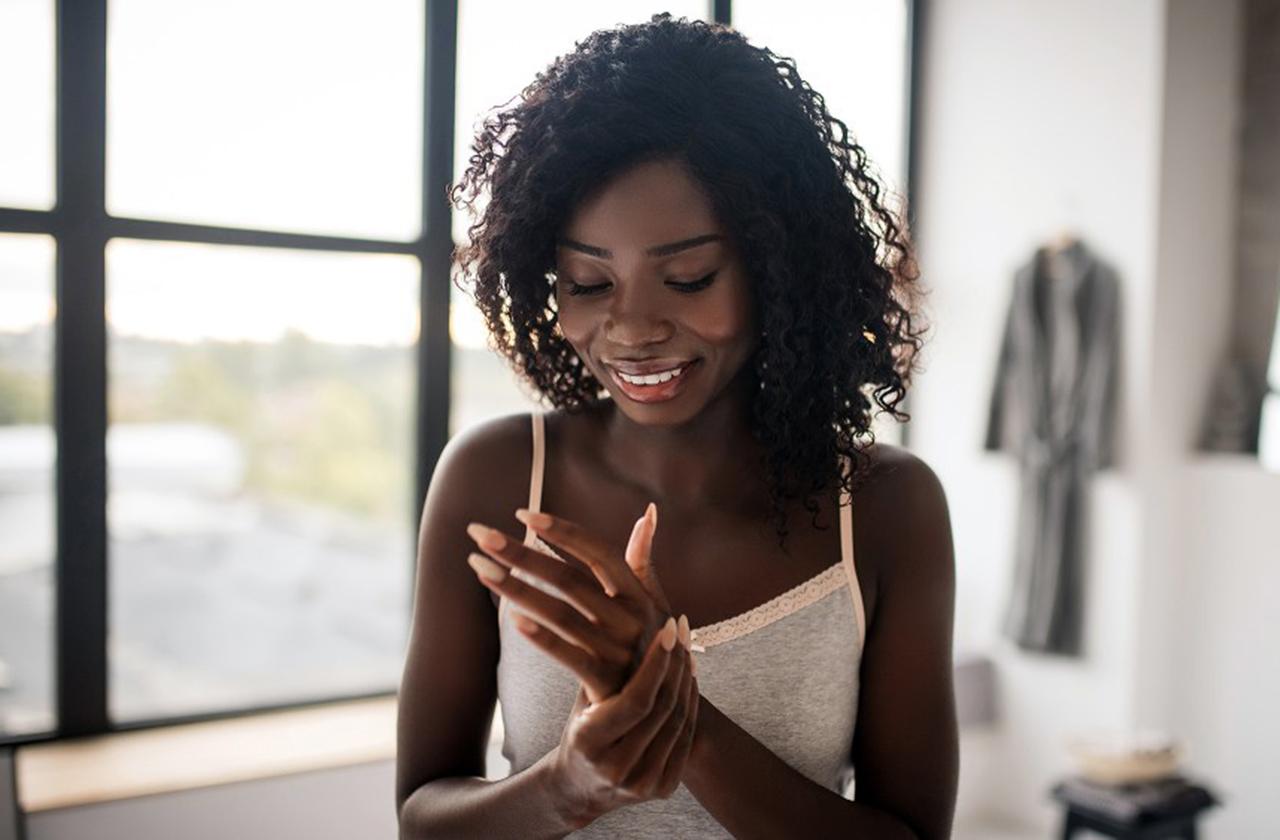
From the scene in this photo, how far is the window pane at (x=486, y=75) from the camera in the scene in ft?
8.99

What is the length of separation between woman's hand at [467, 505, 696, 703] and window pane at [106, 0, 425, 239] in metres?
1.92

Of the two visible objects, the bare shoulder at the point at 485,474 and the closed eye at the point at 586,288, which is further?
the bare shoulder at the point at 485,474

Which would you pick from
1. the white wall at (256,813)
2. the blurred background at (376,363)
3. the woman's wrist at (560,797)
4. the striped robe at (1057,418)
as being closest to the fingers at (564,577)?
the woman's wrist at (560,797)

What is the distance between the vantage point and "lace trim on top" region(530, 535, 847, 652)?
43.4 inches

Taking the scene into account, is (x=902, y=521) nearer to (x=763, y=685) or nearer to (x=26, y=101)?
(x=763, y=685)

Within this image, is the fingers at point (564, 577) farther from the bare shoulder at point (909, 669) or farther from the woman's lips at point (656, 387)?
the bare shoulder at point (909, 669)

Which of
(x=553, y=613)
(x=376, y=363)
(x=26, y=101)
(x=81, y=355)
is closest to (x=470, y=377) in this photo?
(x=376, y=363)

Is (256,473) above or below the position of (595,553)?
below

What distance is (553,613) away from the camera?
781 millimetres

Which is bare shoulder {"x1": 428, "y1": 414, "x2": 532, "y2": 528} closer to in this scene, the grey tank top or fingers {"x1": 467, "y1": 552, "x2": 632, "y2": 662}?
the grey tank top

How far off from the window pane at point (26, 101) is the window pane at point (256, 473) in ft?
0.64

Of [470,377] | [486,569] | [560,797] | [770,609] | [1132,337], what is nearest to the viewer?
[486,569]

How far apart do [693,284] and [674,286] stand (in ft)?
0.07

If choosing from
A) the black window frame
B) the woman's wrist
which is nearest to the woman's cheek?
the woman's wrist
